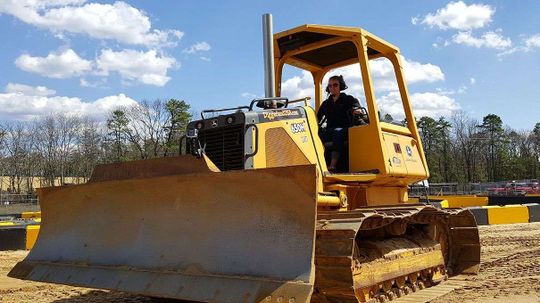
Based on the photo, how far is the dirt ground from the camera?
20.2 ft

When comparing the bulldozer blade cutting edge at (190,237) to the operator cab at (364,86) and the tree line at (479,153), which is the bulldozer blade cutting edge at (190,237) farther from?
the tree line at (479,153)

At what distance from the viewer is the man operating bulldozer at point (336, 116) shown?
6.81 m

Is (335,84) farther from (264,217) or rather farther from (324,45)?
(264,217)

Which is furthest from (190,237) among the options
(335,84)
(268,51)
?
(335,84)

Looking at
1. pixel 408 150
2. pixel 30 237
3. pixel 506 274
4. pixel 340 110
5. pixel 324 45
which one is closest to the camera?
pixel 340 110

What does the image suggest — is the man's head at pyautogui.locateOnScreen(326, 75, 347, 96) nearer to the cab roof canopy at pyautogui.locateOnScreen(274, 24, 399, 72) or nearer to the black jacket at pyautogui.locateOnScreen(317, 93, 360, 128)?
the black jacket at pyautogui.locateOnScreen(317, 93, 360, 128)

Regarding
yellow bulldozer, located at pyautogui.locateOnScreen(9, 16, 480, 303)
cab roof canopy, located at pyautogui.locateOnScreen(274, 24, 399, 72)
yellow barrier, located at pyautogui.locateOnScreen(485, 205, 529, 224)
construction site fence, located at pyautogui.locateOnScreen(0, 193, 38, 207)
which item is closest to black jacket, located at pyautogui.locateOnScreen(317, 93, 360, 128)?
yellow bulldozer, located at pyautogui.locateOnScreen(9, 16, 480, 303)

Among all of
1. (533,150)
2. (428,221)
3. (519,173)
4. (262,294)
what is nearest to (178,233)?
(262,294)

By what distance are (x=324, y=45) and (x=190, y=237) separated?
3.64m

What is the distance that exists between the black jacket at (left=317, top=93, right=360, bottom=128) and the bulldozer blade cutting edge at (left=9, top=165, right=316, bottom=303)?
2750mm

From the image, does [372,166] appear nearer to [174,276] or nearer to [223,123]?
[223,123]

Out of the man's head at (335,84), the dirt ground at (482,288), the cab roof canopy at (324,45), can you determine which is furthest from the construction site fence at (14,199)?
the man's head at (335,84)

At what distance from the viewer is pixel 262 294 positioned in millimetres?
4062

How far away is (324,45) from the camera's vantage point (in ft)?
24.0
